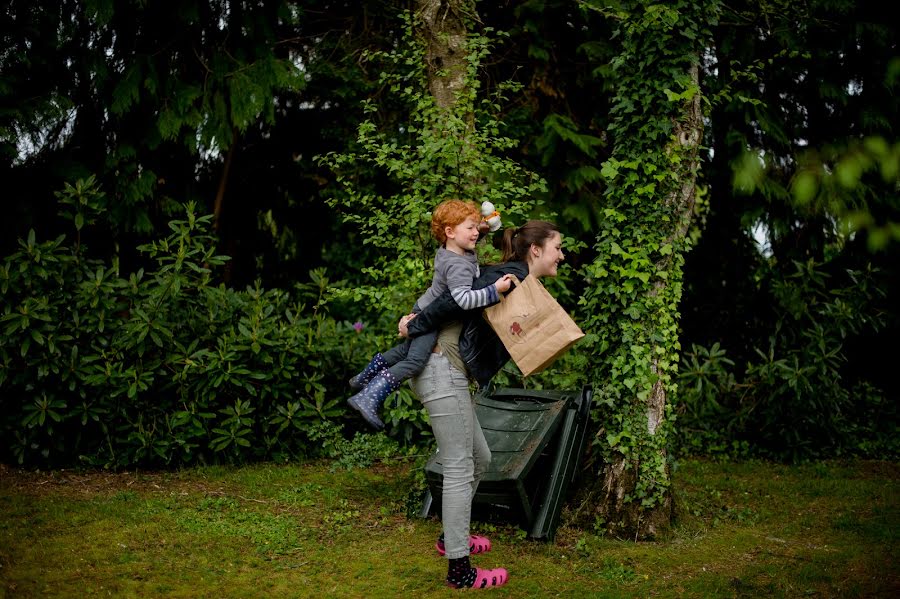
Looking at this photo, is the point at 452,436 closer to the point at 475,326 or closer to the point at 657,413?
the point at 475,326

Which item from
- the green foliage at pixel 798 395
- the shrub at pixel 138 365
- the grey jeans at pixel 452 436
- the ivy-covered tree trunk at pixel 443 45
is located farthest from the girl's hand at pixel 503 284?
the green foliage at pixel 798 395

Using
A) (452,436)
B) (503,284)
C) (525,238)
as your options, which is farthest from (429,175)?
(452,436)

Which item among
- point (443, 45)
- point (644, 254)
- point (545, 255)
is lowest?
point (545, 255)

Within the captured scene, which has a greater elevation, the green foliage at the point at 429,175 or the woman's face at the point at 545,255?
the green foliage at the point at 429,175

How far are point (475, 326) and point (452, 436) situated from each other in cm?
51

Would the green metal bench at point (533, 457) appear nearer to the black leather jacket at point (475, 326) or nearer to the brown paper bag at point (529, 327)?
the black leather jacket at point (475, 326)

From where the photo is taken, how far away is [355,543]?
4.36m

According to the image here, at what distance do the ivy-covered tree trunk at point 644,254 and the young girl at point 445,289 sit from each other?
3.74 ft

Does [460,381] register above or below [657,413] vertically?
above

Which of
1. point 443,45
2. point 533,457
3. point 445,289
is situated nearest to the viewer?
point 445,289

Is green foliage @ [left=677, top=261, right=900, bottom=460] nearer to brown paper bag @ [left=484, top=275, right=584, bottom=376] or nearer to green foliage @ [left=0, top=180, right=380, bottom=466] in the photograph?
green foliage @ [left=0, top=180, right=380, bottom=466]

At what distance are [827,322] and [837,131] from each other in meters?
1.68

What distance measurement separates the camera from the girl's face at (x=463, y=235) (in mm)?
3619

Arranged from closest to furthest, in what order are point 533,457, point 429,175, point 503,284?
1. point 503,284
2. point 533,457
3. point 429,175
